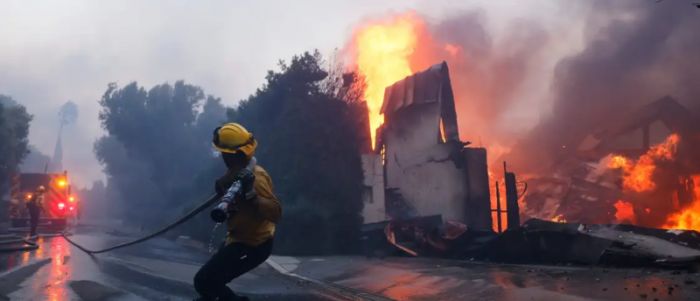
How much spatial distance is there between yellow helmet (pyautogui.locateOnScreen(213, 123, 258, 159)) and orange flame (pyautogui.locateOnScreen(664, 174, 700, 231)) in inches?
819

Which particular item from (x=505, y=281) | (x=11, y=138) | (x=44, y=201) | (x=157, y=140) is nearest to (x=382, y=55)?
(x=44, y=201)

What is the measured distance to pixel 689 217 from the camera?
66.9ft

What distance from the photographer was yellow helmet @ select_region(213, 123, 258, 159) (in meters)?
3.91

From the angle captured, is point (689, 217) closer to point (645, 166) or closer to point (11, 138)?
point (645, 166)

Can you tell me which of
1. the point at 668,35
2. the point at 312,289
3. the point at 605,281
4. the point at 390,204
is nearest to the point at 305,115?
the point at 390,204

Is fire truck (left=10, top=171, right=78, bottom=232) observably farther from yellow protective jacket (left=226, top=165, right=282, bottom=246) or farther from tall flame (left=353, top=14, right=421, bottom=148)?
yellow protective jacket (left=226, top=165, right=282, bottom=246)

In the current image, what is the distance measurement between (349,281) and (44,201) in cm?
2009

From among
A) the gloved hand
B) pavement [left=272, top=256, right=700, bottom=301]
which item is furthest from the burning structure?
the gloved hand

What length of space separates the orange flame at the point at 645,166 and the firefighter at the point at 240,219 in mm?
22063

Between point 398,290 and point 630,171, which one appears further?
point 630,171

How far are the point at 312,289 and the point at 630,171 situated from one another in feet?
61.4

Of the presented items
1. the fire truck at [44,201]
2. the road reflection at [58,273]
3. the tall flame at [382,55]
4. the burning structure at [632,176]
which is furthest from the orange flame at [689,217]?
the fire truck at [44,201]

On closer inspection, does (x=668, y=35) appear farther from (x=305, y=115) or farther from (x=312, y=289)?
(x=312, y=289)

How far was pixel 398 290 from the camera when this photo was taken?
7.90 metres
